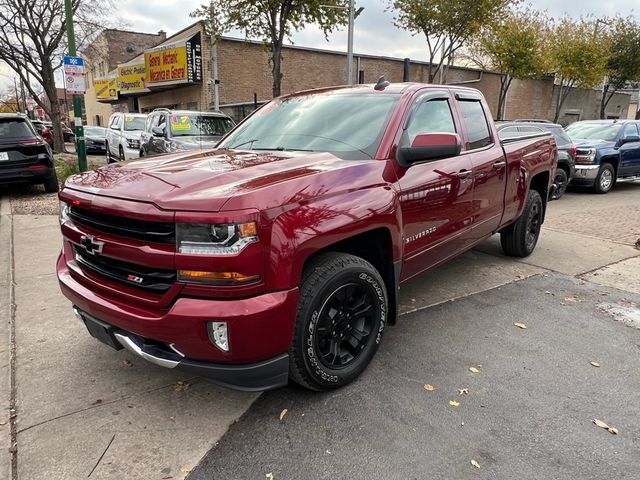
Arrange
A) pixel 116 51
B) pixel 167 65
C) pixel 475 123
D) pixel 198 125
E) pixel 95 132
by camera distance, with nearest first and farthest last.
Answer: pixel 475 123 → pixel 198 125 → pixel 167 65 → pixel 95 132 → pixel 116 51

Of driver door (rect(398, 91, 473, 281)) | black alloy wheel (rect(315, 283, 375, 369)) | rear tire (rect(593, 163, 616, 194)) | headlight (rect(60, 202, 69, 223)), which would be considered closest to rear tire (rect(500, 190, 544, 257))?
driver door (rect(398, 91, 473, 281))

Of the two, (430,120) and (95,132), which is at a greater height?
(430,120)

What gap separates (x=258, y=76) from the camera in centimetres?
2089

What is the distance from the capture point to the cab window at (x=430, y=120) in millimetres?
3431

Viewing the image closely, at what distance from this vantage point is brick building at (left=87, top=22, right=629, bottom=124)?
19828mm

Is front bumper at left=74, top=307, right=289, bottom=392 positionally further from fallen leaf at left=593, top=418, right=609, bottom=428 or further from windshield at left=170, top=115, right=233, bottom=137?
windshield at left=170, top=115, right=233, bottom=137

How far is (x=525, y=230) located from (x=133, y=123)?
494 inches

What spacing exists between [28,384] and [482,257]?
16.3ft

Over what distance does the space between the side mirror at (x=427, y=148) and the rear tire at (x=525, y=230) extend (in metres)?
2.81

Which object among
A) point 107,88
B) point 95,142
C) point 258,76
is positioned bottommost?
point 95,142

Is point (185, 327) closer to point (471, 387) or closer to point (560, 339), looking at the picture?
point (471, 387)

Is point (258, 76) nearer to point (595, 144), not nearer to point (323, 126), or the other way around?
point (595, 144)

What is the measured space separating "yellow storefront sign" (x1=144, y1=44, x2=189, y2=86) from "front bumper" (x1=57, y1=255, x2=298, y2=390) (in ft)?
64.4

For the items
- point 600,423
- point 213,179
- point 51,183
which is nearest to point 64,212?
point 213,179
